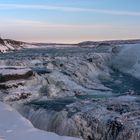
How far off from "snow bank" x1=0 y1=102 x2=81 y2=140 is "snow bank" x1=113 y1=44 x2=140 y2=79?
21.0 m

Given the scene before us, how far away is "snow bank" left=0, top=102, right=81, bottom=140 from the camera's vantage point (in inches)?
362

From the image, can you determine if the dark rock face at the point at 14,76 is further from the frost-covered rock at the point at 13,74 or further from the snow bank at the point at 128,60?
the snow bank at the point at 128,60

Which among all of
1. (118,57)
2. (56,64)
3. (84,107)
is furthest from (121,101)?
(118,57)

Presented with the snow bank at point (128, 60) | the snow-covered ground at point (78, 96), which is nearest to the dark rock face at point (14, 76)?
the snow-covered ground at point (78, 96)

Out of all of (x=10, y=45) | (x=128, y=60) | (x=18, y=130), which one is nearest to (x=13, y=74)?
(x=18, y=130)

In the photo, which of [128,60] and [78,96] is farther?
[128,60]

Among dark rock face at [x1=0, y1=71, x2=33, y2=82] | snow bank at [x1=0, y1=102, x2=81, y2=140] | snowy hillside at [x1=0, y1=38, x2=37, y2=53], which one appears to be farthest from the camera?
snowy hillside at [x1=0, y1=38, x2=37, y2=53]

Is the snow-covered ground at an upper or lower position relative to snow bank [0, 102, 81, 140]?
lower

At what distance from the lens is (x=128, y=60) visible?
34688 millimetres

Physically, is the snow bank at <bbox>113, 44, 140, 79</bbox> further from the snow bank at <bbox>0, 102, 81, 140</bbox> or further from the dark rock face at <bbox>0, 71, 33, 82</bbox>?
the snow bank at <bbox>0, 102, 81, 140</bbox>

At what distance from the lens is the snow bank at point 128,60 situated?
108 ft

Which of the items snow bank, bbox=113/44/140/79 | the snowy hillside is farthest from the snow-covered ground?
the snowy hillside

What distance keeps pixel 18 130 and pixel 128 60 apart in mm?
25691

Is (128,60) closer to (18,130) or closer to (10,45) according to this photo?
(18,130)
